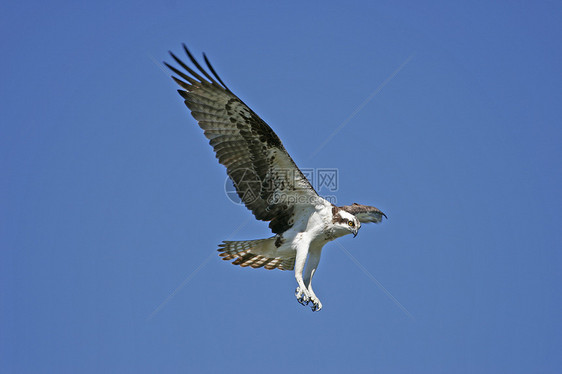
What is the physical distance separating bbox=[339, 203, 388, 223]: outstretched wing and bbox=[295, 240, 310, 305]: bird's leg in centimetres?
114

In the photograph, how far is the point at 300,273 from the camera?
29.5 ft

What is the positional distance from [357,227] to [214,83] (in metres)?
2.91

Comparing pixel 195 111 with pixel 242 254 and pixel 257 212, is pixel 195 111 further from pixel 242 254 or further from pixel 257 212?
pixel 242 254

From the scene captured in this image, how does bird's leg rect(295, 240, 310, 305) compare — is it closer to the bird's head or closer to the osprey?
the osprey

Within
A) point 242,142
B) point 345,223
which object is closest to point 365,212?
point 345,223

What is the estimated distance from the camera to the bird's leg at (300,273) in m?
8.88

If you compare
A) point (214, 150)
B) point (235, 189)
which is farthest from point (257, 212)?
point (214, 150)

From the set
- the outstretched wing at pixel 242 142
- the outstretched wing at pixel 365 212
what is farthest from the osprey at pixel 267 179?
the outstretched wing at pixel 365 212

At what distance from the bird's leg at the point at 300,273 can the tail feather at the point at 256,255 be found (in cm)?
67

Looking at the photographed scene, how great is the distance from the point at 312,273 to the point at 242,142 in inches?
85.4

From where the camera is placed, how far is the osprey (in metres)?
8.99

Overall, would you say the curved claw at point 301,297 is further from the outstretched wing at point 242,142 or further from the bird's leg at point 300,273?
the outstretched wing at point 242,142

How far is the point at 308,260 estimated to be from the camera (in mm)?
9430

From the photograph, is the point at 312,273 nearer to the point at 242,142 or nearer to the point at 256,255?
the point at 256,255
